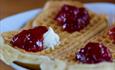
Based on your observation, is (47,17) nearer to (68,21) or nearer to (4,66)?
(68,21)

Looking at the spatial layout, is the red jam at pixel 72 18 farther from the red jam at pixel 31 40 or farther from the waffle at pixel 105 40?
the red jam at pixel 31 40

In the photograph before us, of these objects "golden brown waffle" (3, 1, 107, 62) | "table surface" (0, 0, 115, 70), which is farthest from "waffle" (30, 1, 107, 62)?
"table surface" (0, 0, 115, 70)

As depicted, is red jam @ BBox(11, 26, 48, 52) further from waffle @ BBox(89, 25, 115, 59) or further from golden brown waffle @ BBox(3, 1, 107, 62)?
waffle @ BBox(89, 25, 115, 59)

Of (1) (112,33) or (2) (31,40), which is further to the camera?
(1) (112,33)

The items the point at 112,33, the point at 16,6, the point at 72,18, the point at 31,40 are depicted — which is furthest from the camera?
the point at 16,6

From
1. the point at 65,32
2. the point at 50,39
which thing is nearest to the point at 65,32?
the point at 65,32

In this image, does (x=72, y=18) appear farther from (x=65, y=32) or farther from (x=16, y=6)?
(x=16, y=6)
